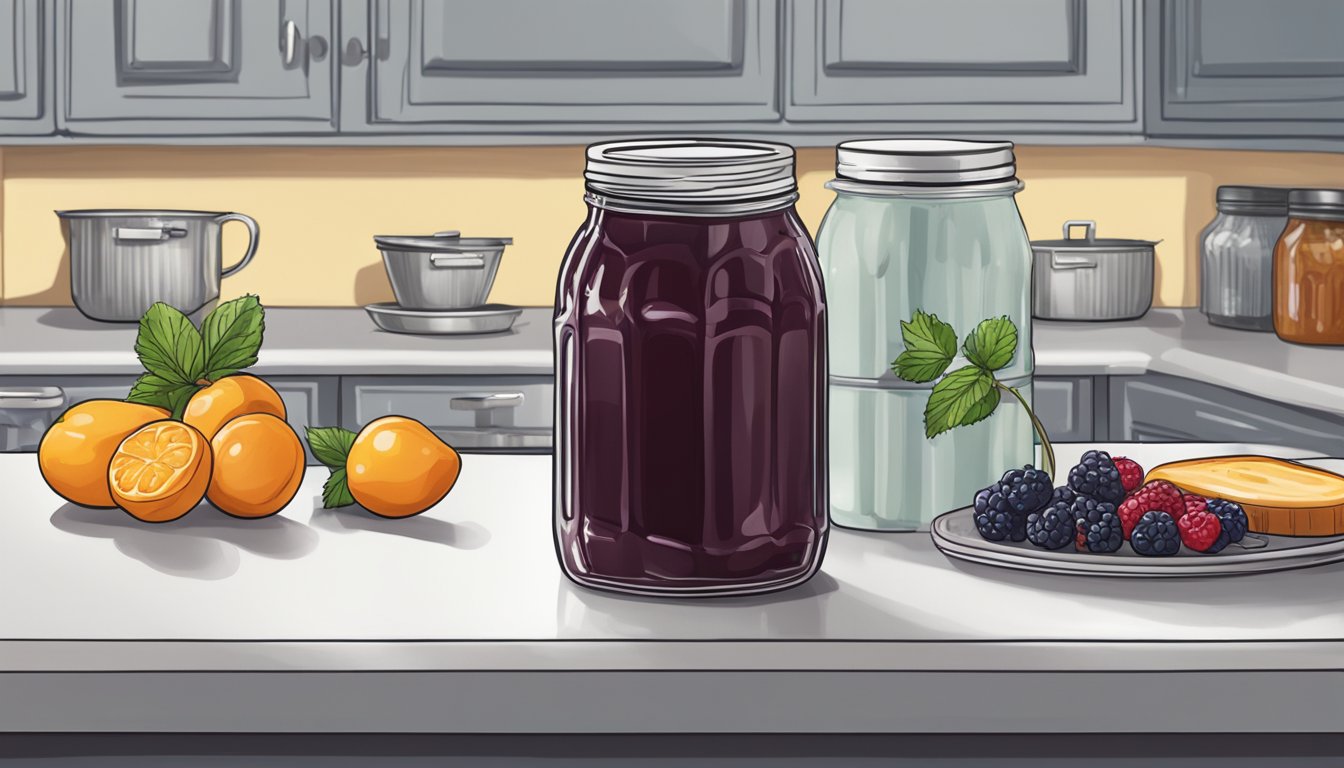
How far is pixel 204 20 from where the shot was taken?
2.56 m

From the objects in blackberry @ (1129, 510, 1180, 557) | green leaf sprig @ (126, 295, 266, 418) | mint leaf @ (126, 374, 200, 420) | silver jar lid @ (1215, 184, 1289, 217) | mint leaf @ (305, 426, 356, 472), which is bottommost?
blackberry @ (1129, 510, 1180, 557)

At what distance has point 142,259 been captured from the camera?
8.32 ft

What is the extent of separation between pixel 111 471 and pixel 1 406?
5.00 feet

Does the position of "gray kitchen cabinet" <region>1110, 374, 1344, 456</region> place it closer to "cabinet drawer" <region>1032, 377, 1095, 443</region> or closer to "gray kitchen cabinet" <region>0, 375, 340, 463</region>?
"cabinet drawer" <region>1032, 377, 1095, 443</region>

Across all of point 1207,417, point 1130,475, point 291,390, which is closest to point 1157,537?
point 1130,475

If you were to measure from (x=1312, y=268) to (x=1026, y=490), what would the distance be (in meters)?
1.67

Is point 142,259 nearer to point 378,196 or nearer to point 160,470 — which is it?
point 378,196

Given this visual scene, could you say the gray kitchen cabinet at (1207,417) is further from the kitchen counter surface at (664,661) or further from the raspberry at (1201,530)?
the kitchen counter surface at (664,661)

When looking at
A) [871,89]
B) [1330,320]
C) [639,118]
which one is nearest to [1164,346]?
[1330,320]

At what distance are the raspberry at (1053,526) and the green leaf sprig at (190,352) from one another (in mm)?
504

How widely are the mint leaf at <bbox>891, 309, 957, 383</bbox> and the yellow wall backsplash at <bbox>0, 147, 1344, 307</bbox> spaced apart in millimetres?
2167

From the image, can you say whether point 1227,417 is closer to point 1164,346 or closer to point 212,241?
point 1164,346

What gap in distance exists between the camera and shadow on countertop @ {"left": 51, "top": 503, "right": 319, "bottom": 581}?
2.74 feet

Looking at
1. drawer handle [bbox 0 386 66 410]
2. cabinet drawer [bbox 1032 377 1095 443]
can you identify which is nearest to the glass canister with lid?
cabinet drawer [bbox 1032 377 1095 443]
